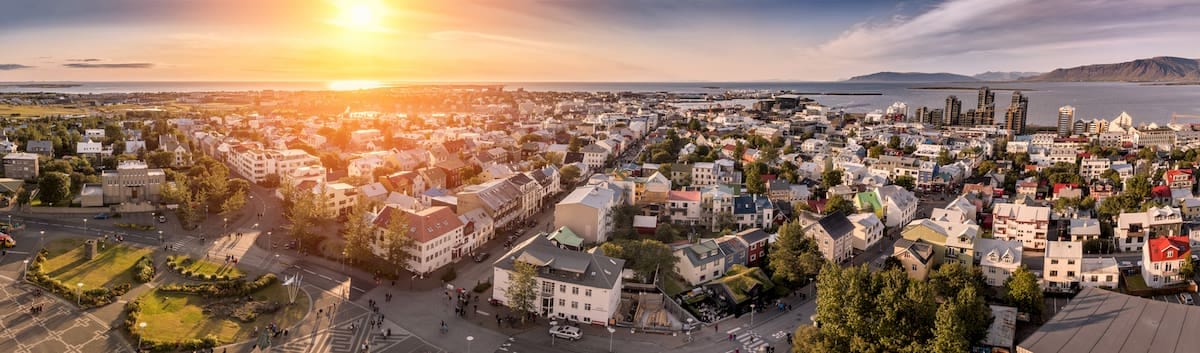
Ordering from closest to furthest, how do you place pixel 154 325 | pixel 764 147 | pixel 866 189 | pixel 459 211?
pixel 154 325, pixel 459 211, pixel 866 189, pixel 764 147

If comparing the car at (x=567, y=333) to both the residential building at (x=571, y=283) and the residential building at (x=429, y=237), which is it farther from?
the residential building at (x=429, y=237)

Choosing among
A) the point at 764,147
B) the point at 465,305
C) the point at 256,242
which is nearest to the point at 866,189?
the point at 764,147

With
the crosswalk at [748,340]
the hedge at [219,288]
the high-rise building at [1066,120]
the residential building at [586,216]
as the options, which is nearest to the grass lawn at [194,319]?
the hedge at [219,288]

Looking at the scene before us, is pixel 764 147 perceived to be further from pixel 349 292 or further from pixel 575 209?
pixel 349 292

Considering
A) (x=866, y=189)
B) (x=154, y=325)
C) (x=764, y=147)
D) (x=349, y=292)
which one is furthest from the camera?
(x=764, y=147)

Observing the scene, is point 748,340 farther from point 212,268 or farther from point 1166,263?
point 212,268

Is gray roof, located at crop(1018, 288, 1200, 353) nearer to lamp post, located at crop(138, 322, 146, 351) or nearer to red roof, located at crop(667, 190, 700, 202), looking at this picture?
red roof, located at crop(667, 190, 700, 202)

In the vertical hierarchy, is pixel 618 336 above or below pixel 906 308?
below

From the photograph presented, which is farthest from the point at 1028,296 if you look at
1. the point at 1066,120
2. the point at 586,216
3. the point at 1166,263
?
the point at 1066,120
